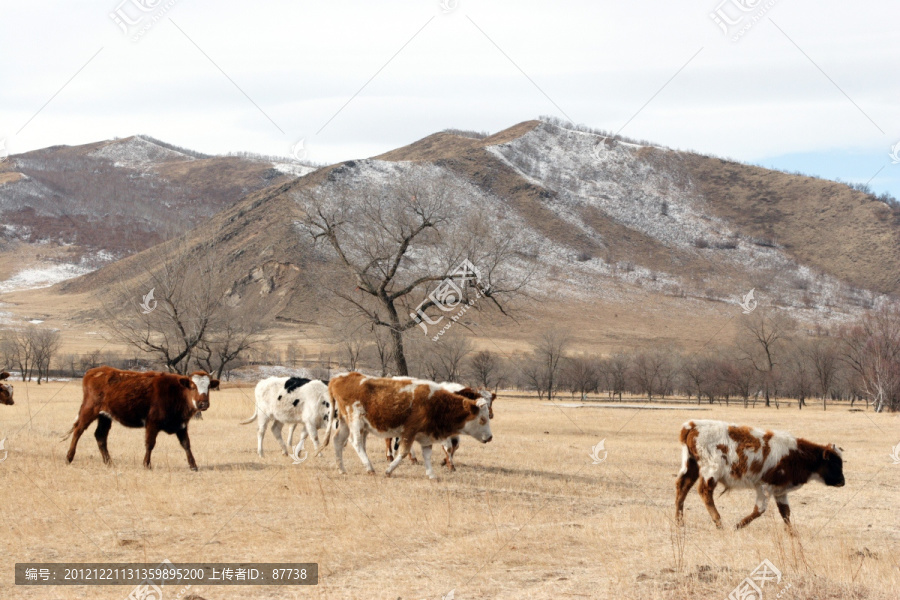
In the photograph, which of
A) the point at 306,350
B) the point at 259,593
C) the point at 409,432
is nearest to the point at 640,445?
the point at 409,432

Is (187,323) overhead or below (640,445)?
overhead

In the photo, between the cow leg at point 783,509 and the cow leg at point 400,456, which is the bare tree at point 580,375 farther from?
the cow leg at point 783,509

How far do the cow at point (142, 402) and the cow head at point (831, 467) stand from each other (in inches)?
481

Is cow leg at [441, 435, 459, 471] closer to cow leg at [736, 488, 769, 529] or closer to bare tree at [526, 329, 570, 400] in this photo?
cow leg at [736, 488, 769, 529]

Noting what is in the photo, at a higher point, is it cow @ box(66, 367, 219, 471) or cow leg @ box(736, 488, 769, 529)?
cow @ box(66, 367, 219, 471)

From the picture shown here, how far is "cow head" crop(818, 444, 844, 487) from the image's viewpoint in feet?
46.1

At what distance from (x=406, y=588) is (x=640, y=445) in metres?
22.1

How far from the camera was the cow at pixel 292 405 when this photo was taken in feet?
65.6

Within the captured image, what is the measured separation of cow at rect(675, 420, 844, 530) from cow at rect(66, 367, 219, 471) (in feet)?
32.6

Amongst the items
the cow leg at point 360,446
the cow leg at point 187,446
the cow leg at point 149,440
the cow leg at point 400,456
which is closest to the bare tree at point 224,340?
the cow leg at point 187,446

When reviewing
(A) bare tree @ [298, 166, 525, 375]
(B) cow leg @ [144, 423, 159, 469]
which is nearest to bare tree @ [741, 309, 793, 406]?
(A) bare tree @ [298, 166, 525, 375]

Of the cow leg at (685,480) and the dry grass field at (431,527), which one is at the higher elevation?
the cow leg at (685,480)

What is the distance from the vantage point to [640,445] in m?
29.7

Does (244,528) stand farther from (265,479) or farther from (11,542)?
(265,479)
